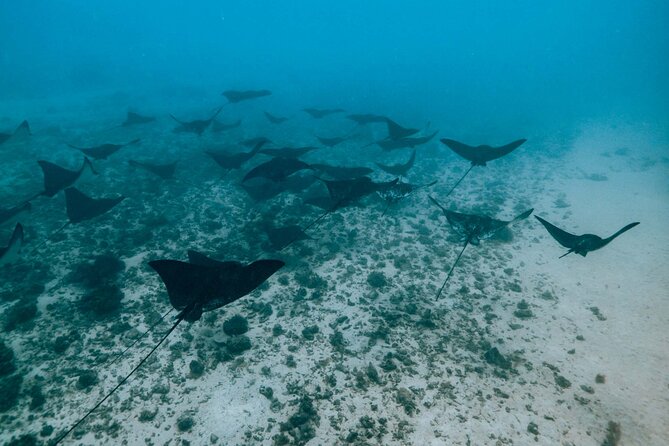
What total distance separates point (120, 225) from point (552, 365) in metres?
11.1

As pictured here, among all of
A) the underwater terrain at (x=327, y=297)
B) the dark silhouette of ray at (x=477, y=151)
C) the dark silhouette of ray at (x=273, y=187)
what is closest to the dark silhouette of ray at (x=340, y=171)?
the underwater terrain at (x=327, y=297)

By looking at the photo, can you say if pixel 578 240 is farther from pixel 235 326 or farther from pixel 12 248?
pixel 12 248

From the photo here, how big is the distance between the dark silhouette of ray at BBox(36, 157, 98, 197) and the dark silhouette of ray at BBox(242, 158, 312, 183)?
3736 mm

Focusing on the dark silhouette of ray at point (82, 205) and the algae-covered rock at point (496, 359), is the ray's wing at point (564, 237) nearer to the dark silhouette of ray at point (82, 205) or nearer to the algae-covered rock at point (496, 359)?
the algae-covered rock at point (496, 359)

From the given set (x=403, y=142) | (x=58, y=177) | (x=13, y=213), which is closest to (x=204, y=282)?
(x=13, y=213)

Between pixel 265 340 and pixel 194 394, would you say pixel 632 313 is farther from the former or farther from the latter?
pixel 194 394

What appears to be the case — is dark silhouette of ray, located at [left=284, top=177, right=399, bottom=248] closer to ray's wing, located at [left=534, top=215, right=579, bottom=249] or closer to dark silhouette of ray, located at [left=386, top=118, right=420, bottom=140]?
ray's wing, located at [left=534, top=215, right=579, bottom=249]

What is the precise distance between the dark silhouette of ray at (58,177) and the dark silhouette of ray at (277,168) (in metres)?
3.74

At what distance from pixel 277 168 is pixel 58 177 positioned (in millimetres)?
5597

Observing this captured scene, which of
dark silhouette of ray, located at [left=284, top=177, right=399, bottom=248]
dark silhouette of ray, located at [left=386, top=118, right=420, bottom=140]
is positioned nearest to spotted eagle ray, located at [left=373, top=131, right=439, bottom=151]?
dark silhouette of ray, located at [left=386, top=118, right=420, bottom=140]

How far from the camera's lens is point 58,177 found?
7859mm

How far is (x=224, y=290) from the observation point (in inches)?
160

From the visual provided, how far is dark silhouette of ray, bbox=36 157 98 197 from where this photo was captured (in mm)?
7472

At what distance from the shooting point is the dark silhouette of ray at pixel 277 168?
7902 mm
